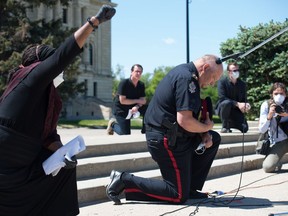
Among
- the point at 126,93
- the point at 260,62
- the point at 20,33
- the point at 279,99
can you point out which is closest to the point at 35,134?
the point at 279,99

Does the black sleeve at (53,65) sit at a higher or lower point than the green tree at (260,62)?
lower

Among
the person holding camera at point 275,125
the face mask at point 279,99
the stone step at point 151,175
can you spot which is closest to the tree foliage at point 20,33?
the stone step at point 151,175

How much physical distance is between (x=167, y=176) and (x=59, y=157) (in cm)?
200

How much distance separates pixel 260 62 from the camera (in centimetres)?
1616

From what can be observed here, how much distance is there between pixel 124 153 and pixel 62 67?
437 cm

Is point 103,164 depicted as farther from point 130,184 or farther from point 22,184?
point 22,184

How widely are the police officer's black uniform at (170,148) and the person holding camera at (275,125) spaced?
8.49ft

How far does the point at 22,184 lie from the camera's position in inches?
139

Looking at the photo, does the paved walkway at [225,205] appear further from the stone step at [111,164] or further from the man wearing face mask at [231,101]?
the man wearing face mask at [231,101]

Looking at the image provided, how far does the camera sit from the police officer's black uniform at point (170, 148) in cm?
501

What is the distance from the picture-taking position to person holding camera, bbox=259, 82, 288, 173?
747 centimetres

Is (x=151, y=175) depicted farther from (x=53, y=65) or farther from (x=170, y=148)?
(x=53, y=65)

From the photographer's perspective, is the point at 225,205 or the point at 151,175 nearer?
the point at 225,205

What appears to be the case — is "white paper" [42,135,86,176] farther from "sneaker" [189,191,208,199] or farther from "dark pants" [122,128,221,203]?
"sneaker" [189,191,208,199]
